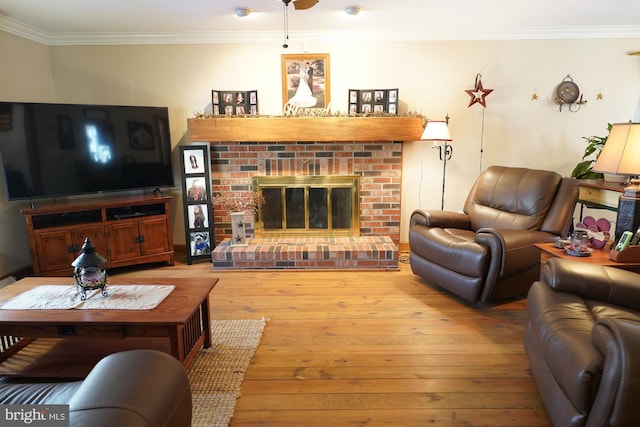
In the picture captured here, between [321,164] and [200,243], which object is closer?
[200,243]

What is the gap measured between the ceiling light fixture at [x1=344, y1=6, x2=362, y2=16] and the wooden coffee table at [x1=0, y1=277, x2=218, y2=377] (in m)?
2.58

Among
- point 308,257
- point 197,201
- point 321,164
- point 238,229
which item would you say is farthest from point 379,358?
point 197,201

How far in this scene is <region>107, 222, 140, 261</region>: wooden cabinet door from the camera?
378 centimetres

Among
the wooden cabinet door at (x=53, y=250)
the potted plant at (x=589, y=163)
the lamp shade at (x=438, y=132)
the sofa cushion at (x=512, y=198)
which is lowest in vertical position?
the wooden cabinet door at (x=53, y=250)

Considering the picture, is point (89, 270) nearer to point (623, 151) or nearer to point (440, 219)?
point (440, 219)

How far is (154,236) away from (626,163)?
395 centimetres

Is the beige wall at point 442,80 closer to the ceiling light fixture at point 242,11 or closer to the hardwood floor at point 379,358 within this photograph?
the ceiling light fixture at point 242,11

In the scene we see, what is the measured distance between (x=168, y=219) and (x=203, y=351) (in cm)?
202

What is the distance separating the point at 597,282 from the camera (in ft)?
6.22

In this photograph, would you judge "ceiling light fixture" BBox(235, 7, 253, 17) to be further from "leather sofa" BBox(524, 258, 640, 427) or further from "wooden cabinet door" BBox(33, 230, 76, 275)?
"leather sofa" BBox(524, 258, 640, 427)

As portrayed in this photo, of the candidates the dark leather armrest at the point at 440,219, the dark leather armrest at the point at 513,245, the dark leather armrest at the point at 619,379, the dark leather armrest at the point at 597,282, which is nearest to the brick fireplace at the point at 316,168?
the dark leather armrest at the point at 440,219

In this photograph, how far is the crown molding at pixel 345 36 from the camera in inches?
158

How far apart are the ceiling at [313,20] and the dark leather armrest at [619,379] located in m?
2.85

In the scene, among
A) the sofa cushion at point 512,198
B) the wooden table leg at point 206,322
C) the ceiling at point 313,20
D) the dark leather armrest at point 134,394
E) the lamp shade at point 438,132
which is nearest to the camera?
the dark leather armrest at point 134,394
